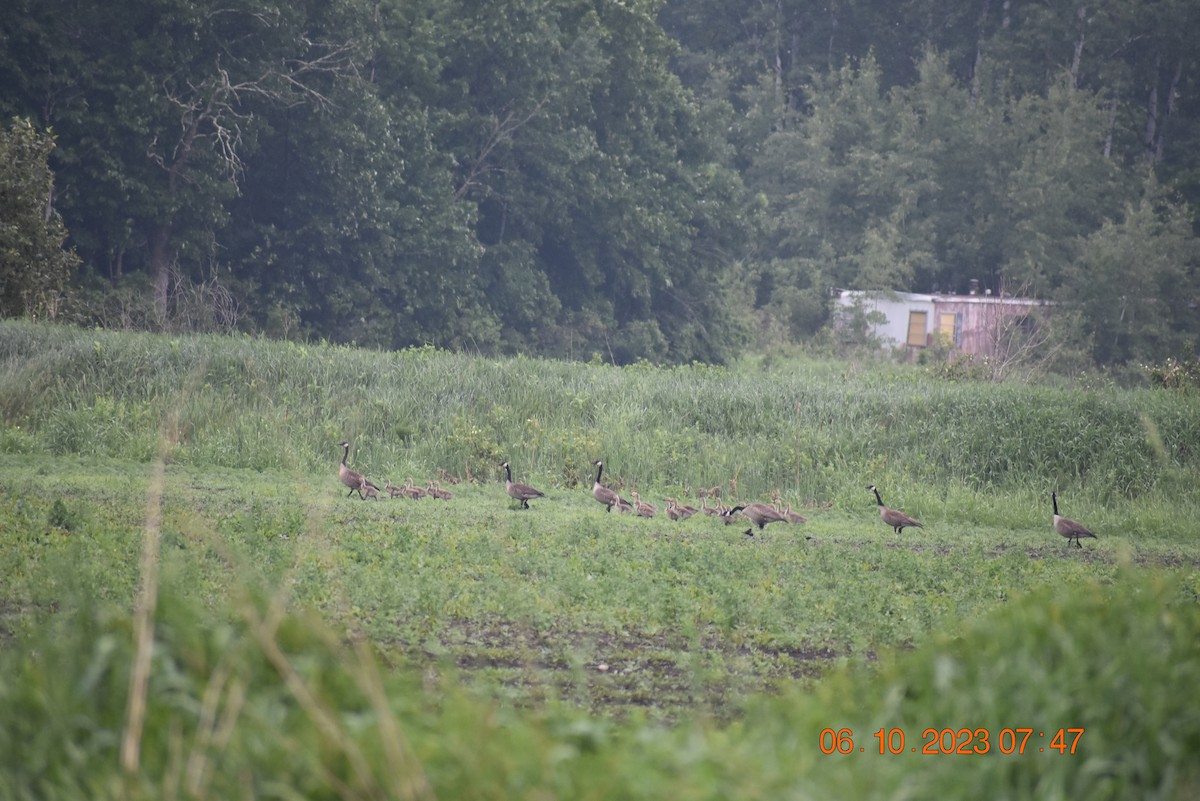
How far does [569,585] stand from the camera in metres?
13.0

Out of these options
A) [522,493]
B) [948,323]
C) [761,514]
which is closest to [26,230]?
[522,493]

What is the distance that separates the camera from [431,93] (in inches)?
1785

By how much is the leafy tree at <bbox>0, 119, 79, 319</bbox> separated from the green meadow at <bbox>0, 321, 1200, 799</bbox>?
13.7ft

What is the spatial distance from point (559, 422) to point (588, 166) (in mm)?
24505

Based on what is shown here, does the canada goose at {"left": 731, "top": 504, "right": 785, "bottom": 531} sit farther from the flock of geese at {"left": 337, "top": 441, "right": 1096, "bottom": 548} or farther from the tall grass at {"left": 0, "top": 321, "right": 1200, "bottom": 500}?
the tall grass at {"left": 0, "top": 321, "right": 1200, "bottom": 500}

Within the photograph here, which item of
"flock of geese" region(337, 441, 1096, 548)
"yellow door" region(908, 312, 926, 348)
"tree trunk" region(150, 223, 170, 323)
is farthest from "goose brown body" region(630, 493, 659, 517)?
"yellow door" region(908, 312, 926, 348)

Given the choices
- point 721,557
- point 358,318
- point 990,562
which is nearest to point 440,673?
point 721,557

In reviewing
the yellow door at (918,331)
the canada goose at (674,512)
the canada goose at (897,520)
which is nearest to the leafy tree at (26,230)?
the canada goose at (674,512)

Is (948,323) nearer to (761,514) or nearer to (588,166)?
(588,166)

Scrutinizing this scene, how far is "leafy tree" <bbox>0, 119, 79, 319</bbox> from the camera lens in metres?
28.7

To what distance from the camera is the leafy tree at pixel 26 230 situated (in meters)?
Answer: 28.7

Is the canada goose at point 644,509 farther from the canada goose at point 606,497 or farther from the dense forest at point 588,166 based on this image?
the dense forest at point 588,166

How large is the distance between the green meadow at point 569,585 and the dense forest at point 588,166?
33.2 feet
